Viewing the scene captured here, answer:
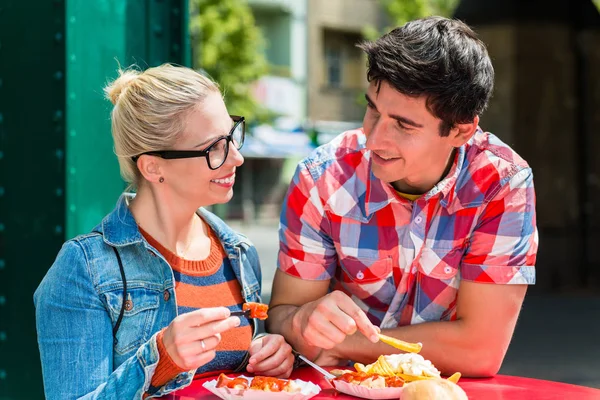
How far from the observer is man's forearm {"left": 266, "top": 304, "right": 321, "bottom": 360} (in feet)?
8.52

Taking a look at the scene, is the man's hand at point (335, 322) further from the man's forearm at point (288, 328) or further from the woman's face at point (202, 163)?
the woman's face at point (202, 163)

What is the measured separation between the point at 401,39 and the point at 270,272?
10.7m

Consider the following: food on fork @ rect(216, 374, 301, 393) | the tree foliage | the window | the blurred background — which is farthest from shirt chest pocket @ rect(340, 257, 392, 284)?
the window

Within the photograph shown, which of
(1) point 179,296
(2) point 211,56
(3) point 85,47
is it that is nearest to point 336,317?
(1) point 179,296

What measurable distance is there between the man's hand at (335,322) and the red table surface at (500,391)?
15 centimetres

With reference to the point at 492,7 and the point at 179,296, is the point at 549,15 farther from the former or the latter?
the point at 179,296

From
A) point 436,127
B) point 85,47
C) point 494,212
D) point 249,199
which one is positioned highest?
point 85,47

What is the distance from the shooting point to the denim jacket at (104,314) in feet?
7.05

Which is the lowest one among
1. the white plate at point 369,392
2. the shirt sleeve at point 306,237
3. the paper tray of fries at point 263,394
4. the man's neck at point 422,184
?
the white plate at point 369,392

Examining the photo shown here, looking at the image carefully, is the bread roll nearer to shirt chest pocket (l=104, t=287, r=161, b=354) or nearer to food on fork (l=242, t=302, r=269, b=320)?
food on fork (l=242, t=302, r=269, b=320)

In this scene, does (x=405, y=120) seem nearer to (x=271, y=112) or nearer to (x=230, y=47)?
(x=230, y=47)

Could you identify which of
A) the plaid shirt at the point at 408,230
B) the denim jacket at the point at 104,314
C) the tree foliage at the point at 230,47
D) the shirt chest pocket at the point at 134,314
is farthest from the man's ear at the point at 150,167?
the tree foliage at the point at 230,47

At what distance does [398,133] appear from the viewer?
251 centimetres

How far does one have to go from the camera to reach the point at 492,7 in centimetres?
1068
